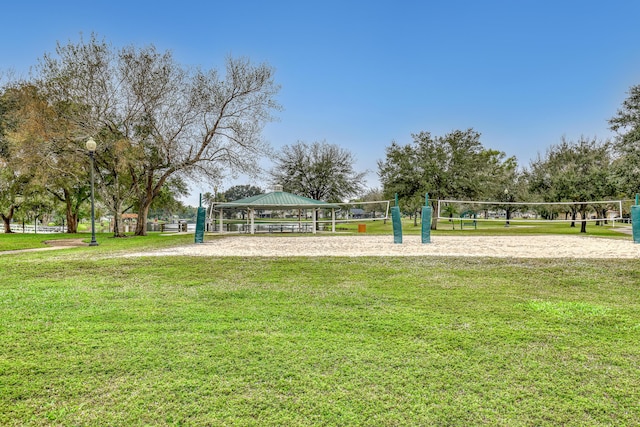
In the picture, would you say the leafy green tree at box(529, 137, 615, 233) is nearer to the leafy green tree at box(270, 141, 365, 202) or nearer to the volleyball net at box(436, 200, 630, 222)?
the volleyball net at box(436, 200, 630, 222)

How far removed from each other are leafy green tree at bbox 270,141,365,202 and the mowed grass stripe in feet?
90.7

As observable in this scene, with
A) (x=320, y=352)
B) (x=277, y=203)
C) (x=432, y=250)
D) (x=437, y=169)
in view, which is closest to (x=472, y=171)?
(x=437, y=169)

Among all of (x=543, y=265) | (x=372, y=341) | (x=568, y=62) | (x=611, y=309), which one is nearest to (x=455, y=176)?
(x=568, y=62)

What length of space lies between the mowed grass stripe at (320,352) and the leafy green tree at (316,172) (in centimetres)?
2764

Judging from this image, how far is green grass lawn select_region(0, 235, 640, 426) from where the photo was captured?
6.43 ft

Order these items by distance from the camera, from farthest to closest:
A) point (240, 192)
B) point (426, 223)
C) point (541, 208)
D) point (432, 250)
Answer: point (240, 192) < point (541, 208) < point (426, 223) < point (432, 250)

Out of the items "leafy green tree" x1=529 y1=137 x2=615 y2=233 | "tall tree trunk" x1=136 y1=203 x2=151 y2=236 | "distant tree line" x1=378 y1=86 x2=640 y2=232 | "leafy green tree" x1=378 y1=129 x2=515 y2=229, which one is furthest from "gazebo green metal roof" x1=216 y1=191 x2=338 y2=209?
"leafy green tree" x1=529 y1=137 x2=615 y2=233

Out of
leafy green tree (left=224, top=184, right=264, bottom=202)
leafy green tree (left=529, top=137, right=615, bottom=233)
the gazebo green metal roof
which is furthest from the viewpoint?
leafy green tree (left=224, top=184, right=264, bottom=202)

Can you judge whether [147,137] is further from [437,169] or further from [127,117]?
A: [437,169]

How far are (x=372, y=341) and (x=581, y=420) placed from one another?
56.7 inches

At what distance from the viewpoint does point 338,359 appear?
8.46 feet

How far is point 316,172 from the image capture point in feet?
106

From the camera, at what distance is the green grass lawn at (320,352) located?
77.2 inches

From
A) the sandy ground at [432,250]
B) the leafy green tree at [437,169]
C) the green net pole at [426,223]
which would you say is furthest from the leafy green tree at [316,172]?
the sandy ground at [432,250]
